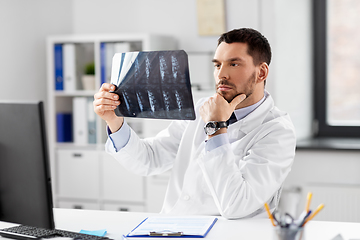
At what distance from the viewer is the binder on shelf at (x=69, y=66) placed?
3299 millimetres

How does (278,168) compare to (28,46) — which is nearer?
(278,168)

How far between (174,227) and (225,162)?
271mm

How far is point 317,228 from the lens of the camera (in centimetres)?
143

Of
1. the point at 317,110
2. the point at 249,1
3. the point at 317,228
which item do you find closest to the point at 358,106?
the point at 317,110

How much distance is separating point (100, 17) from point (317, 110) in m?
1.74

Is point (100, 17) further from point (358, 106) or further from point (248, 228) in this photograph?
point (248, 228)

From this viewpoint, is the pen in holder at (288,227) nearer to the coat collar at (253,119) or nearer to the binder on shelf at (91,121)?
the coat collar at (253,119)

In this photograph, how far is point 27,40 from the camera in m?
3.43

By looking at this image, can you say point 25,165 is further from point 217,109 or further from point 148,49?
point 148,49

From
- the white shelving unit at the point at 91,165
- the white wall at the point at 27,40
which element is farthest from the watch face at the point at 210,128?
the white wall at the point at 27,40

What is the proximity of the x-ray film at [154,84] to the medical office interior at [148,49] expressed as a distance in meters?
1.45

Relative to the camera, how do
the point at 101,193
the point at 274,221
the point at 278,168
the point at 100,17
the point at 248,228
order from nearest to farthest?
the point at 274,221 → the point at 248,228 → the point at 278,168 → the point at 101,193 → the point at 100,17

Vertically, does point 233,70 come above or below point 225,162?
above

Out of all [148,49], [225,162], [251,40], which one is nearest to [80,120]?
[148,49]
